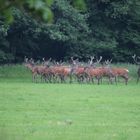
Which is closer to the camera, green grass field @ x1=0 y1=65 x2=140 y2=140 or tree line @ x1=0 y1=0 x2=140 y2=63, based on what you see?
green grass field @ x1=0 y1=65 x2=140 y2=140

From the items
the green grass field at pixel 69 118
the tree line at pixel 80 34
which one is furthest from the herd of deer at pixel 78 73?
the green grass field at pixel 69 118

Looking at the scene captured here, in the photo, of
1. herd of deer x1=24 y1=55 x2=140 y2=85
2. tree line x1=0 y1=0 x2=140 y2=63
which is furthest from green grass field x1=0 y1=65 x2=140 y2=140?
tree line x1=0 y1=0 x2=140 y2=63

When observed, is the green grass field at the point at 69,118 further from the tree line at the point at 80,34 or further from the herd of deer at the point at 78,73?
the tree line at the point at 80,34

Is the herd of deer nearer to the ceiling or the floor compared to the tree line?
nearer to the floor

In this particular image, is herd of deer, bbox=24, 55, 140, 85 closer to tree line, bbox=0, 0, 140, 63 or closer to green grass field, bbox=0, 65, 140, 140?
tree line, bbox=0, 0, 140, 63

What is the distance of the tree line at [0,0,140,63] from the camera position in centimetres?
4909

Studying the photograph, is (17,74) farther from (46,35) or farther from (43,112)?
(43,112)

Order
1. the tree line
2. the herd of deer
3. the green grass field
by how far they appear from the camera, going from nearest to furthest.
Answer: the green grass field
the herd of deer
the tree line

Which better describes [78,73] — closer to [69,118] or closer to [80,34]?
[80,34]

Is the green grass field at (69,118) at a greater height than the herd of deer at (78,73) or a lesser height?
greater

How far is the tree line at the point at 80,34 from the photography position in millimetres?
49094

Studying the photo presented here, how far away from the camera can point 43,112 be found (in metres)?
17.4

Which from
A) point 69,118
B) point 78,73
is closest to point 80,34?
point 78,73

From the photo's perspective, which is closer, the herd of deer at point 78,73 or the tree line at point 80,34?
the herd of deer at point 78,73
